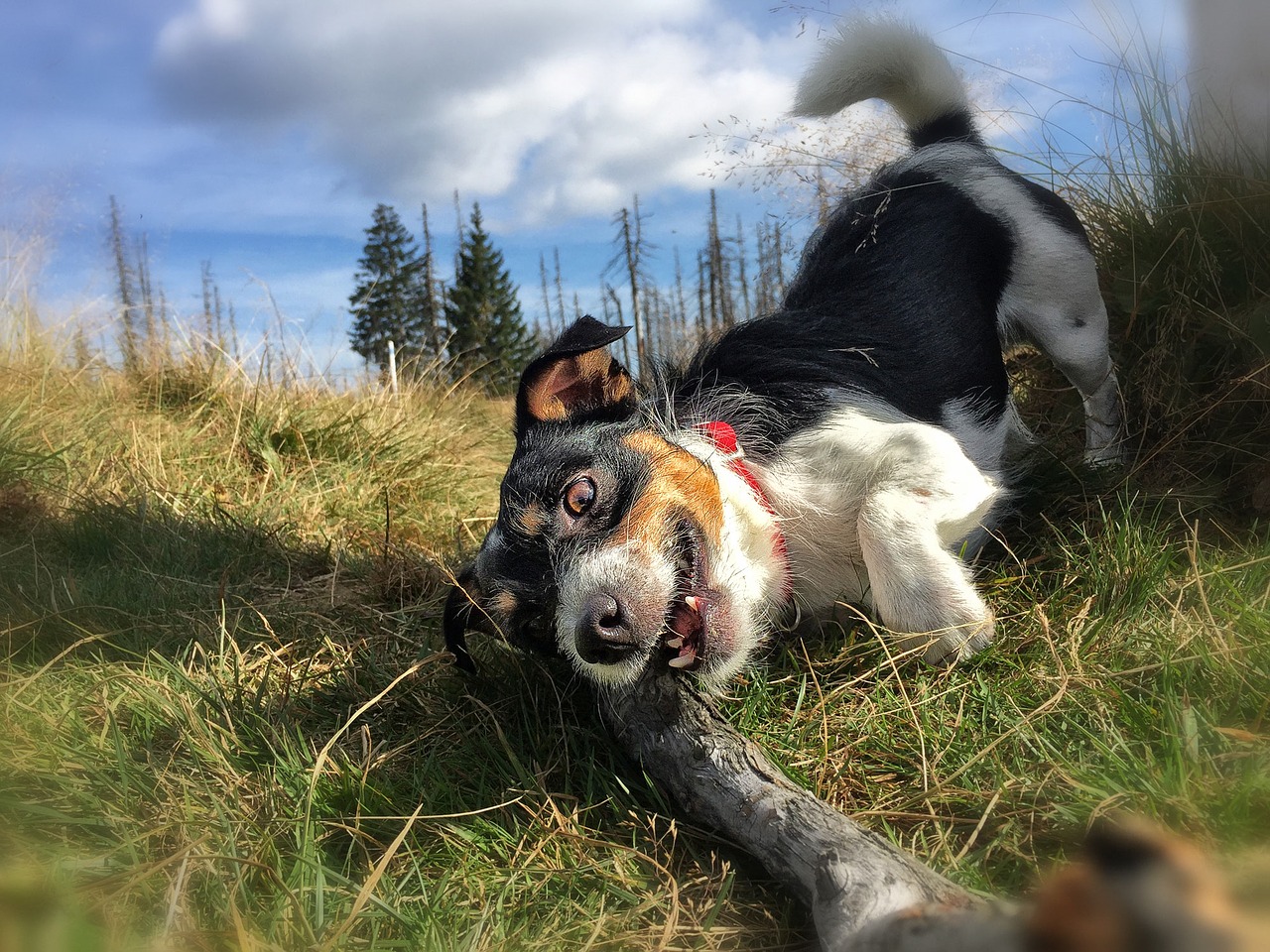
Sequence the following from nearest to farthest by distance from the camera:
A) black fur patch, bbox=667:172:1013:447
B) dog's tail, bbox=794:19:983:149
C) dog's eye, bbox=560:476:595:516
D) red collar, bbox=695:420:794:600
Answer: dog's eye, bbox=560:476:595:516, red collar, bbox=695:420:794:600, black fur patch, bbox=667:172:1013:447, dog's tail, bbox=794:19:983:149

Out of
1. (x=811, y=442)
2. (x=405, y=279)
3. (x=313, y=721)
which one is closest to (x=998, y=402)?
(x=811, y=442)

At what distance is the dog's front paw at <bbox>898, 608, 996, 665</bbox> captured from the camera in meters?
2.32

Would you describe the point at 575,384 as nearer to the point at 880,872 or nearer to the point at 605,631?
the point at 605,631

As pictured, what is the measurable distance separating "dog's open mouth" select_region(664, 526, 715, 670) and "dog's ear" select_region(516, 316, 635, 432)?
733 millimetres

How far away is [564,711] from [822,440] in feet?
4.02

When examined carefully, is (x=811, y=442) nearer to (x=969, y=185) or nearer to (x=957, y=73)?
(x=969, y=185)

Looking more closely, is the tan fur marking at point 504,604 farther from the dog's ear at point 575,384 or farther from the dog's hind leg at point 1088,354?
the dog's hind leg at point 1088,354

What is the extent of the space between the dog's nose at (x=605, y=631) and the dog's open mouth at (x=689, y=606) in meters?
0.16

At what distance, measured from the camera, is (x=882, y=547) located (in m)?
2.47

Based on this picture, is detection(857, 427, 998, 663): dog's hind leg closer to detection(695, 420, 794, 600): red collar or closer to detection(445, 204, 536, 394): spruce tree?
detection(695, 420, 794, 600): red collar

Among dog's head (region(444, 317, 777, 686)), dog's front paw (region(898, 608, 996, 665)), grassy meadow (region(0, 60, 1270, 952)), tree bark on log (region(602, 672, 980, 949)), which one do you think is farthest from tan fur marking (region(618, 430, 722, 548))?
dog's front paw (region(898, 608, 996, 665))

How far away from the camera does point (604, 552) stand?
90.4 inches

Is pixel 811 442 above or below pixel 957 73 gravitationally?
below

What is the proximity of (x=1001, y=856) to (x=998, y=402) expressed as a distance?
7.47 ft
